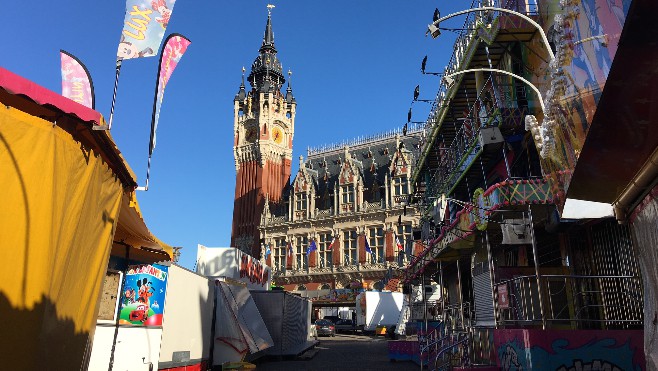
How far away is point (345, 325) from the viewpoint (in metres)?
48.9

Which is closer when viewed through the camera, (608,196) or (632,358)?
(608,196)

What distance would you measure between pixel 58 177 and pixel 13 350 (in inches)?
57.9

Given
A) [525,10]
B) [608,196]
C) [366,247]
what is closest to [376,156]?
[366,247]

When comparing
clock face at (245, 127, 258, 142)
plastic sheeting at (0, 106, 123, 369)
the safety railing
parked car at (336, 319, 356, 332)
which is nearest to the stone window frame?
parked car at (336, 319, 356, 332)

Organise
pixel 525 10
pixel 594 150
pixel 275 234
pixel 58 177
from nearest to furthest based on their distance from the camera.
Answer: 1. pixel 58 177
2. pixel 594 150
3. pixel 525 10
4. pixel 275 234

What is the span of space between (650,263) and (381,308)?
115 feet

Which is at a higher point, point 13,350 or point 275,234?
point 275,234

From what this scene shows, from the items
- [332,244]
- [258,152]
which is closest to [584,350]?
[332,244]

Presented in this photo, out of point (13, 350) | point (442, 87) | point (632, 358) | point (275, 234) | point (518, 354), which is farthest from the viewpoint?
point (275, 234)

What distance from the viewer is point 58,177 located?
405cm

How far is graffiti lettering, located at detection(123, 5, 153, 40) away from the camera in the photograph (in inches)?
368

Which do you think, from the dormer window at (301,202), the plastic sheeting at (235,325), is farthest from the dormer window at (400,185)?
the plastic sheeting at (235,325)

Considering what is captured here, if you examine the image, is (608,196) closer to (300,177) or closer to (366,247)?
(366,247)

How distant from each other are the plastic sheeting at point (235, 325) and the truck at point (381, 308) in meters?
22.6
